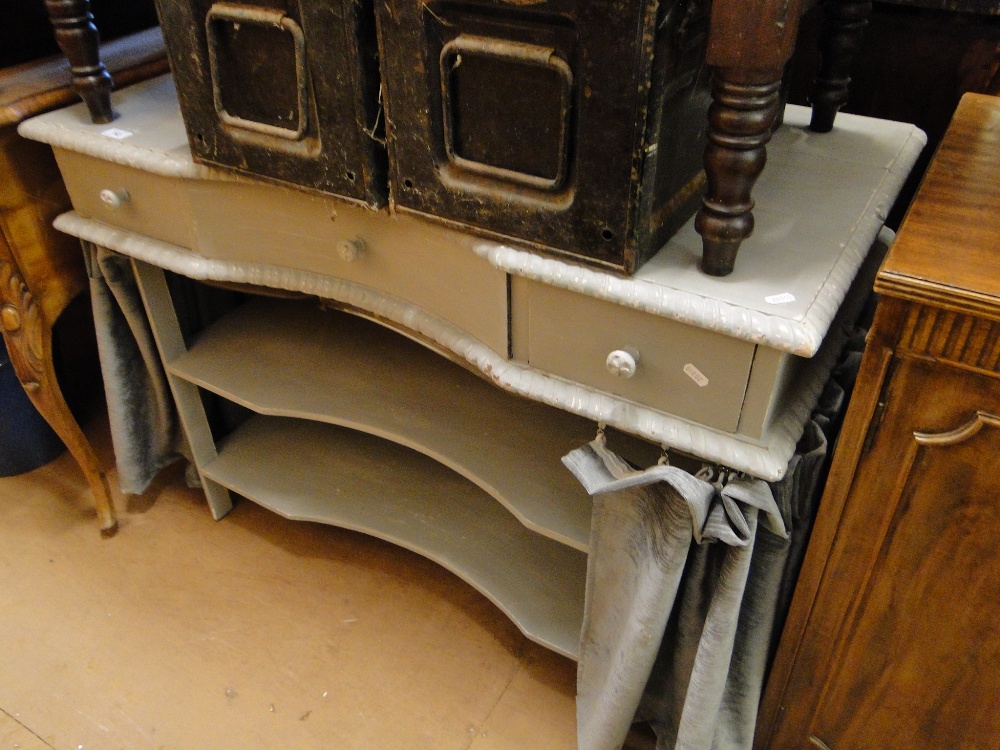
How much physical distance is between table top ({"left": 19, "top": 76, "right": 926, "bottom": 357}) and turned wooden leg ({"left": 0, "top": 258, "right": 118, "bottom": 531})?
0.29 m

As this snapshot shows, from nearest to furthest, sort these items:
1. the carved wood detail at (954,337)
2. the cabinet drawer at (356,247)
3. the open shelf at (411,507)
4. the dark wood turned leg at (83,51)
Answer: the carved wood detail at (954,337) → the cabinet drawer at (356,247) → the dark wood turned leg at (83,51) → the open shelf at (411,507)

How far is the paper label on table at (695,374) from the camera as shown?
0.85 meters

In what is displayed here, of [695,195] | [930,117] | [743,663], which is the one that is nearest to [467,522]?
[743,663]

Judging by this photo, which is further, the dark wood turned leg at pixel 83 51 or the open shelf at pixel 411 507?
the open shelf at pixel 411 507

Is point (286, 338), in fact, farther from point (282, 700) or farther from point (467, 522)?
point (282, 700)

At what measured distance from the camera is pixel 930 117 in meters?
1.28

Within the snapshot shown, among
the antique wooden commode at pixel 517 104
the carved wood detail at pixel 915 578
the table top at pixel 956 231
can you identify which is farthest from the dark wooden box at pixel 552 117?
the carved wood detail at pixel 915 578

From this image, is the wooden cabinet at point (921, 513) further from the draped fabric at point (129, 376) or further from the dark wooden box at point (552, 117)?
the draped fabric at point (129, 376)

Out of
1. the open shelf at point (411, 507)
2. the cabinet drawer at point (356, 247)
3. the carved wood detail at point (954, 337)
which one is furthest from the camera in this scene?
the open shelf at point (411, 507)

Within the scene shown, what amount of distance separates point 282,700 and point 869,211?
119 centimetres

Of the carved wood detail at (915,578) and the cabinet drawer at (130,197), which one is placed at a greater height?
the cabinet drawer at (130,197)

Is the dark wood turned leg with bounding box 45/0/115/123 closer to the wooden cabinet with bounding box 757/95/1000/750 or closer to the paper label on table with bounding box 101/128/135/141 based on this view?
the paper label on table with bounding box 101/128/135/141

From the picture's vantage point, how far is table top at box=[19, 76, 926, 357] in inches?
31.2

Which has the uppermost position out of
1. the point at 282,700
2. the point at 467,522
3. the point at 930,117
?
the point at 930,117
